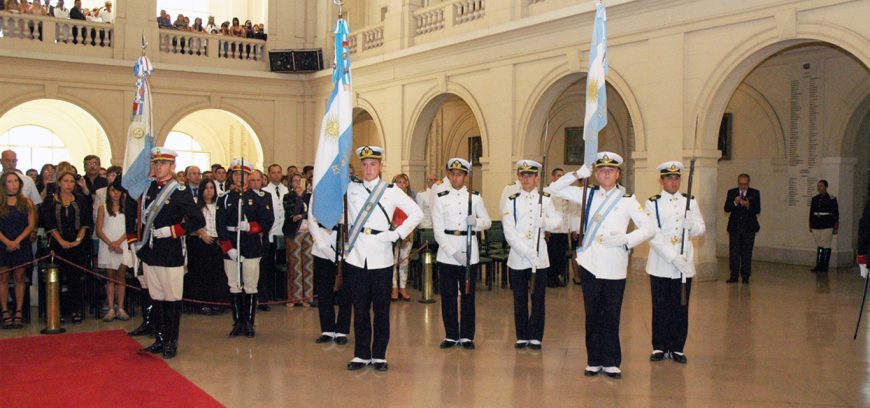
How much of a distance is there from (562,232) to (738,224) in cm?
296

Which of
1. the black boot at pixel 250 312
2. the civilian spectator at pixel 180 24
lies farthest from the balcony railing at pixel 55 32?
the black boot at pixel 250 312

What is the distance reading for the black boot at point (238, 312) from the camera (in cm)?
762

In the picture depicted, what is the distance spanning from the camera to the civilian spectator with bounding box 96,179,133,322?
8.22 m

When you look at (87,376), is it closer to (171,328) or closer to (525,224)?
(171,328)

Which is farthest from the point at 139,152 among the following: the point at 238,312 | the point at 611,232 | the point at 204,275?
the point at 611,232

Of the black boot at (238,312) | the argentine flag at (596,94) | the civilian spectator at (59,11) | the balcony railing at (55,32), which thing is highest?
the civilian spectator at (59,11)

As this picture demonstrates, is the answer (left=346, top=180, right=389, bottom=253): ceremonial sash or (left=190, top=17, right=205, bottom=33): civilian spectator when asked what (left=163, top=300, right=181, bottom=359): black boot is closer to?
(left=346, top=180, right=389, bottom=253): ceremonial sash

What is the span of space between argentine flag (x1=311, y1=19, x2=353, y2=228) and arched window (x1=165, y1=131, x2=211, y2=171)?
55.9 ft

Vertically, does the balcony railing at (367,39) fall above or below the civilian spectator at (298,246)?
above

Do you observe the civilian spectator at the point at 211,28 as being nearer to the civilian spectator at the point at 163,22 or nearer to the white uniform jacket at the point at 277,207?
the civilian spectator at the point at 163,22

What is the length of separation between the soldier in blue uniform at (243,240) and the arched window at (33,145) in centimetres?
1529

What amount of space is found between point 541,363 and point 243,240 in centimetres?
308

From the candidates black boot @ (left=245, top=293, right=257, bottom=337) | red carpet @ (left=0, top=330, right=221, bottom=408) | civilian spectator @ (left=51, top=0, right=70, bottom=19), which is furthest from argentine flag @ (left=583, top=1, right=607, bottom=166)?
civilian spectator @ (left=51, top=0, right=70, bottom=19)

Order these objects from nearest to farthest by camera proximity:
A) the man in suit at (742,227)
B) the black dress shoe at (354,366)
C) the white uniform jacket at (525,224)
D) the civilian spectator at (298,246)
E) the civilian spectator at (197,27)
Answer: the black dress shoe at (354,366) → the white uniform jacket at (525,224) → the civilian spectator at (298,246) → the man in suit at (742,227) → the civilian spectator at (197,27)
